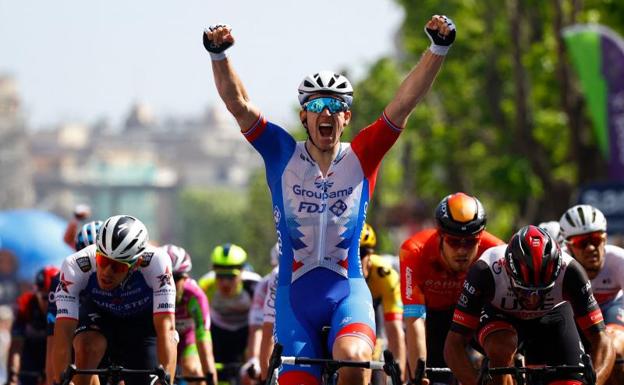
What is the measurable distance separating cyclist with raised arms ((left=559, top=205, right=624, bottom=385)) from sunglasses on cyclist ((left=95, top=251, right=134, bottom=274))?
3.29 meters

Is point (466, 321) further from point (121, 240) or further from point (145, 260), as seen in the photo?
point (145, 260)

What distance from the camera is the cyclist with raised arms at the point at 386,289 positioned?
12.9 metres

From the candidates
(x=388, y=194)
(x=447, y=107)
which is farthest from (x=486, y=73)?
(x=388, y=194)

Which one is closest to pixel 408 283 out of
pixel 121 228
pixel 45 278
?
pixel 121 228

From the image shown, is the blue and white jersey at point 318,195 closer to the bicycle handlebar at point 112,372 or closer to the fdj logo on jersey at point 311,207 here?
the fdj logo on jersey at point 311,207

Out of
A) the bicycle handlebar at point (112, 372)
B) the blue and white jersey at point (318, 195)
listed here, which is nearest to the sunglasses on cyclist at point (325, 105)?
the blue and white jersey at point (318, 195)

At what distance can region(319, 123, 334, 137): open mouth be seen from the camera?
32.6 ft

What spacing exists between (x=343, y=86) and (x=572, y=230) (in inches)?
113

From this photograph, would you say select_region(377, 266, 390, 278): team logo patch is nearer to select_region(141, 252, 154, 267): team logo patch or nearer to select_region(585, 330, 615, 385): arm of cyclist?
select_region(141, 252, 154, 267): team logo patch

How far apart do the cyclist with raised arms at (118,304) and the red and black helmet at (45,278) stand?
3.70m

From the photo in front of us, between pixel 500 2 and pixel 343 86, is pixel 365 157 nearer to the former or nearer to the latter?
pixel 343 86

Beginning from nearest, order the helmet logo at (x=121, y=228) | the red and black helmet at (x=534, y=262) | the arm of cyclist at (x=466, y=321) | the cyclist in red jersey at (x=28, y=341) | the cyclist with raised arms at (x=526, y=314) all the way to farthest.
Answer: the red and black helmet at (x=534, y=262)
the cyclist with raised arms at (x=526, y=314)
the arm of cyclist at (x=466, y=321)
the helmet logo at (x=121, y=228)
the cyclist in red jersey at (x=28, y=341)

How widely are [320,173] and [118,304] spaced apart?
2024 millimetres

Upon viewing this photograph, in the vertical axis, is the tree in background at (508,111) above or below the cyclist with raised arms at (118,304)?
above
